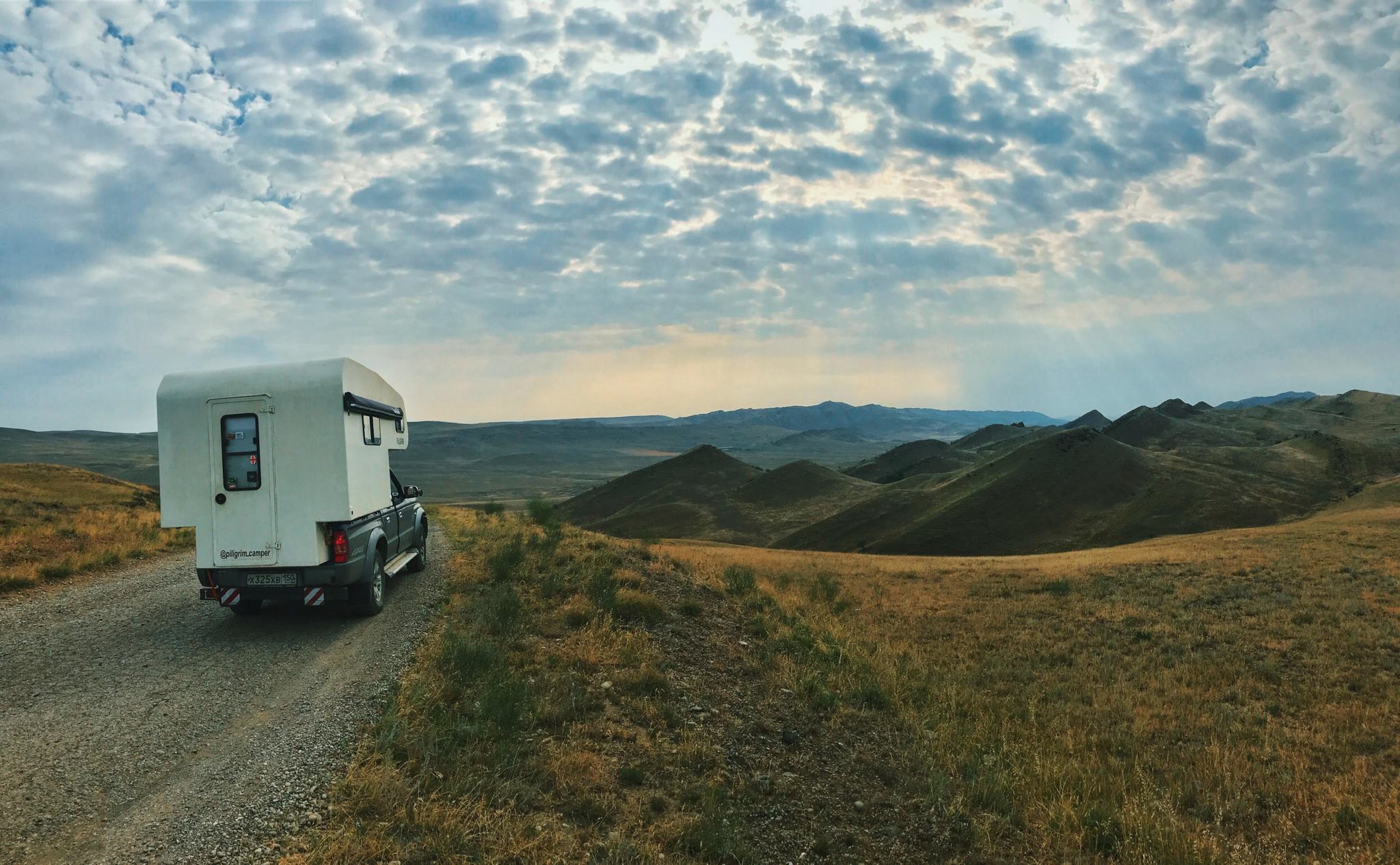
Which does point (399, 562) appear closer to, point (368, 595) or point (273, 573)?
point (368, 595)

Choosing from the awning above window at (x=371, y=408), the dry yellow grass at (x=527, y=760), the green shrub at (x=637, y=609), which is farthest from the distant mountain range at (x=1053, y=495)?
the dry yellow grass at (x=527, y=760)

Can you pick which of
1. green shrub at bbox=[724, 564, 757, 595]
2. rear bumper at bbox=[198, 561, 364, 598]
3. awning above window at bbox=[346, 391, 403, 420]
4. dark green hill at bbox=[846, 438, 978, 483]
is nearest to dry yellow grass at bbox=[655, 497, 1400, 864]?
green shrub at bbox=[724, 564, 757, 595]

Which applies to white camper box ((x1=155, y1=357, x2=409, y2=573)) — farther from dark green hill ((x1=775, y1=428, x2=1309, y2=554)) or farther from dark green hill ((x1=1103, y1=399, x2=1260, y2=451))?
dark green hill ((x1=1103, y1=399, x2=1260, y2=451))

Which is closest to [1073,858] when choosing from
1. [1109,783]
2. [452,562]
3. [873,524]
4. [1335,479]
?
[1109,783]

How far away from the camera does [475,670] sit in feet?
30.1

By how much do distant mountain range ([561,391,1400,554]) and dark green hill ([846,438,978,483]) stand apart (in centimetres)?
2786

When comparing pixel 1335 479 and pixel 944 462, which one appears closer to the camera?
pixel 1335 479

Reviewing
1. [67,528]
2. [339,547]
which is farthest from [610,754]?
[67,528]

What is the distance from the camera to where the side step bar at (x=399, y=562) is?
13.9 m

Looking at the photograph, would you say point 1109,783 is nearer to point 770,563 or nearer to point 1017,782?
point 1017,782

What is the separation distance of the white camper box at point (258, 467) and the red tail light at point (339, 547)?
28cm

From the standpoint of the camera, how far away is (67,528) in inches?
762

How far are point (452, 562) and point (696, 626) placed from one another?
24.5 feet

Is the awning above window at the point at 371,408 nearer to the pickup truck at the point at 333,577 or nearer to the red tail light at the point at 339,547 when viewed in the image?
the pickup truck at the point at 333,577
